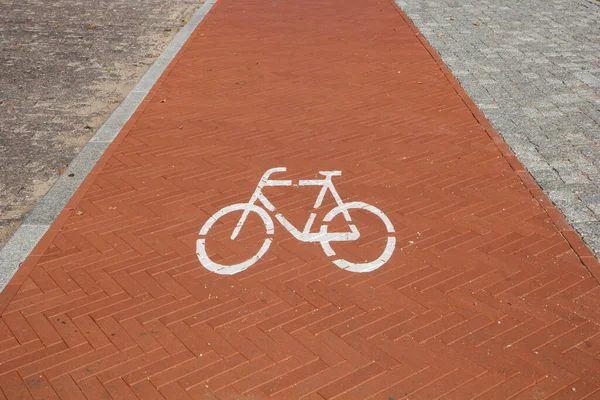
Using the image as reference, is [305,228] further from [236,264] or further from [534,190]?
[534,190]

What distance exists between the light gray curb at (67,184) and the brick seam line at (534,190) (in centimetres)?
430

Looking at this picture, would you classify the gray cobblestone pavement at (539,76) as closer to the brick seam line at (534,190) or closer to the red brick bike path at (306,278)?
the brick seam line at (534,190)

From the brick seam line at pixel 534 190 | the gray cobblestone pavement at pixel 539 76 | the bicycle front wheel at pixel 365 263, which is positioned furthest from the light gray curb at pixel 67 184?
the gray cobblestone pavement at pixel 539 76

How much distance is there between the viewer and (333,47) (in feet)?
35.3

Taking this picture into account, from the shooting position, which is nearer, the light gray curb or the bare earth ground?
the light gray curb

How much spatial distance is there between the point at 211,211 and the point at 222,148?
1.42m

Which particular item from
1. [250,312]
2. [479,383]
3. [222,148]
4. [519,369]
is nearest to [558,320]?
[519,369]

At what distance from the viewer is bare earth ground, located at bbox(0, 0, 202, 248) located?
6.79m

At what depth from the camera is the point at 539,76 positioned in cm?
902

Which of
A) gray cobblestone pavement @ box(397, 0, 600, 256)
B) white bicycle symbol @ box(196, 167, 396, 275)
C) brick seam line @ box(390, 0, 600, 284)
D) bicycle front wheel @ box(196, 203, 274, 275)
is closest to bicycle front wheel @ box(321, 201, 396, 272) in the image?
white bicycle symbol @ box(196, 167, 396, 275)

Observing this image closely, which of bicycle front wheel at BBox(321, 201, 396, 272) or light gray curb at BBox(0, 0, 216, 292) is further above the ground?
bicycle front wheel at BBox(321, 201, 396, 272)

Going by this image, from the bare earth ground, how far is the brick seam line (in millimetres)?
4644

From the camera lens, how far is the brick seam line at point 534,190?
16.7 feet

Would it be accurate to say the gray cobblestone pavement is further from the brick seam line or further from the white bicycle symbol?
the white bicycle symbol
